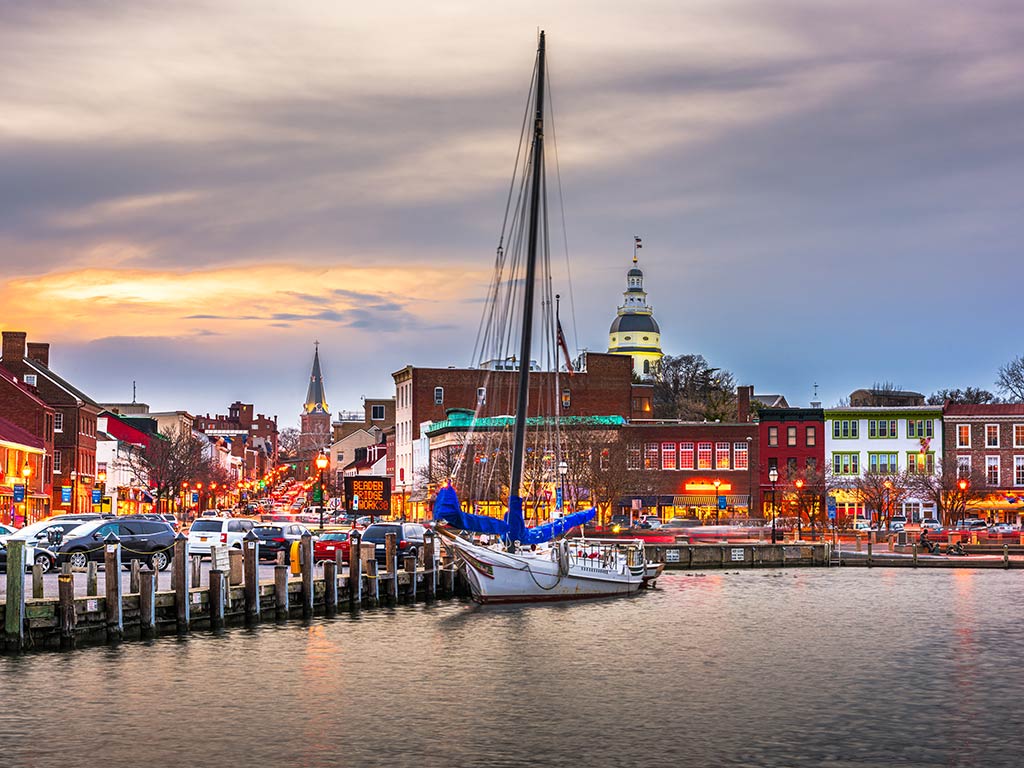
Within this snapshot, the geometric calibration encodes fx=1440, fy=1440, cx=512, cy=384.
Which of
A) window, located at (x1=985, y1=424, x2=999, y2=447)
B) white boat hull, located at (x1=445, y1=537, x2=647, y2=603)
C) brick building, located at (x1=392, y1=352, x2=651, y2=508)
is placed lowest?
white boat hull, located at (x1=445, y1=537, x2=647, y2=603)

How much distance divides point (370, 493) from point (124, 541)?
31.2 m

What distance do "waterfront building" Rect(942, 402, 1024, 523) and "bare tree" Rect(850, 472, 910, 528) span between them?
5.41 meters

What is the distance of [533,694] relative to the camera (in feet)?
121

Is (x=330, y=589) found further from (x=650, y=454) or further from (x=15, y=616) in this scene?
(x=650, y=454)

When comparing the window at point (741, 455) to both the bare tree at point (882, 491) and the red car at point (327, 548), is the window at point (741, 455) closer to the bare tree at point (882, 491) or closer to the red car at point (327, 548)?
the bare tree at point (882, 491)

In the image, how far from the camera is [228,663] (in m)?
40.1

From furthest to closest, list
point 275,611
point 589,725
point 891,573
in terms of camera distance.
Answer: point 891,573 → point 275,611 → point 589,725

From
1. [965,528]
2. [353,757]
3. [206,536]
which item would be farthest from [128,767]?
[965,528]

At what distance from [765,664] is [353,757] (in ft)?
58.4

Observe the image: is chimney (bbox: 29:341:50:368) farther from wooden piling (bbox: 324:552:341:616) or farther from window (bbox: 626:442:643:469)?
wooden piling (bbox: 324:552:341:616)

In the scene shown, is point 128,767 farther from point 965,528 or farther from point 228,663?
point 965,528

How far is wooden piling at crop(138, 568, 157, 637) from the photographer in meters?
42.2

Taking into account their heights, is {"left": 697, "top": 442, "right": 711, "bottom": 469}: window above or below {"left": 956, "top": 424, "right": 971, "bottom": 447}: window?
below

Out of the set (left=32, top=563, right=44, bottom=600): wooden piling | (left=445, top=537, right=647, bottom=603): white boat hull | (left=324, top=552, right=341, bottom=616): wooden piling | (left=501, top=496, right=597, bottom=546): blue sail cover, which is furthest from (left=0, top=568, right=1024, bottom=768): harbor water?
(left=32, top=563, right=44, bottom=600): wooden piling
